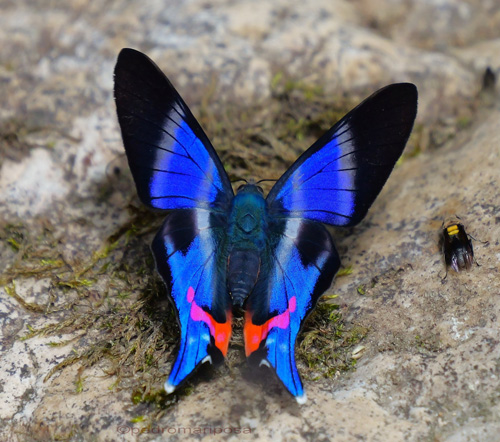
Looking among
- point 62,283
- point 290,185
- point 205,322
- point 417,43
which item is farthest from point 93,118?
point 417,43

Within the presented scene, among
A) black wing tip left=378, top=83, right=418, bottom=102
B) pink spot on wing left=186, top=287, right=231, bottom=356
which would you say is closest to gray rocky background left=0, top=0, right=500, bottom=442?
pink spot on wing left=186, top=287, right=231, bottom=356

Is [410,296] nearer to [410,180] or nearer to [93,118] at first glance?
[410,180]

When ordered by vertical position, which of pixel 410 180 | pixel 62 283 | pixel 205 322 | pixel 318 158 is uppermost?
pixel 318 158

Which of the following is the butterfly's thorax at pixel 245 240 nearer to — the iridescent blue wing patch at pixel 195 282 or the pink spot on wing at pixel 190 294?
the iridescent blue wing patch at pixel 195 282

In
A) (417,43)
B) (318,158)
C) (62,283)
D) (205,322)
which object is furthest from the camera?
(417,43)

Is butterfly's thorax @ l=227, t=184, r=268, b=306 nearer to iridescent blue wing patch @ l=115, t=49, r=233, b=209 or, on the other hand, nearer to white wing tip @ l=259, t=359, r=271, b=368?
iridescent blue wing patch @ l=115, t=49, r=233, b=209

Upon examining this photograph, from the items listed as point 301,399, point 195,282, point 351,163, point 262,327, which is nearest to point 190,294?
point 195,282

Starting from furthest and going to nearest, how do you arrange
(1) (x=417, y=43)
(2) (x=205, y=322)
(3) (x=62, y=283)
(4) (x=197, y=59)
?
(1) (x=417, y=43) < (4) (x=197, y=59) < (3) (x=62, y=283) < (2) (x=205, y=322)

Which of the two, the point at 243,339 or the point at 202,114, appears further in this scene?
the point at 202,114
